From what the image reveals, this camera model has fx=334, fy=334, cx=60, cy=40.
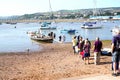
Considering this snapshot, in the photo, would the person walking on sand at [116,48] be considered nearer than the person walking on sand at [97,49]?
Yes

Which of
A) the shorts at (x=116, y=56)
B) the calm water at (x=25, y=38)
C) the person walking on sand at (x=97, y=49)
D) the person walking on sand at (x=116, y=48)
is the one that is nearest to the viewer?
the person walking on sand at (x=116, y=48)

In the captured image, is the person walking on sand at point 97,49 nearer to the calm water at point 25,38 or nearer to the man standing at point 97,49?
the man standing at point 97,49

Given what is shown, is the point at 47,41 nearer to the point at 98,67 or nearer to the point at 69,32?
the point at 98,67

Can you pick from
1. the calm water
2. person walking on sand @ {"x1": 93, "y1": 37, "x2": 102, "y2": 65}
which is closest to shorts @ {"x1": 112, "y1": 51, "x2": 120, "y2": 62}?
person walking on sand @ {"x1": 93, "y1": 37, "x2": 102, "y2": 65}

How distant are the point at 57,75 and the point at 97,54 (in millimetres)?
3607

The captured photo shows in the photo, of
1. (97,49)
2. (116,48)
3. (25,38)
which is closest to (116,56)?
(116,48)

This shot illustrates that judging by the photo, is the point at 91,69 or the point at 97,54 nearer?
the point at 91,69

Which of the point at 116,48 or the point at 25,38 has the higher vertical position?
the point at 116,48

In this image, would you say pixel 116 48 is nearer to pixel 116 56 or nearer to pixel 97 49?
pixel 116 56

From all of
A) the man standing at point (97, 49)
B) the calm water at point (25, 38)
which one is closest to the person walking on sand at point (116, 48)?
the man standing at point (97, 49)

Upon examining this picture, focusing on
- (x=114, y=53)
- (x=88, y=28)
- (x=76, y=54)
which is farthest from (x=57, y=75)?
(x=88, y=28)

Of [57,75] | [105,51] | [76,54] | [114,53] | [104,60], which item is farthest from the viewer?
[76,54]

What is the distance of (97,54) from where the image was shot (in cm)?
1916

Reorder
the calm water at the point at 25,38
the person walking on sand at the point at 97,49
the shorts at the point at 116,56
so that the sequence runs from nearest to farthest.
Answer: the shorts at the point at 116,56, the person walking on sand at the point at 97,49, the calm water at the point at 25,38
